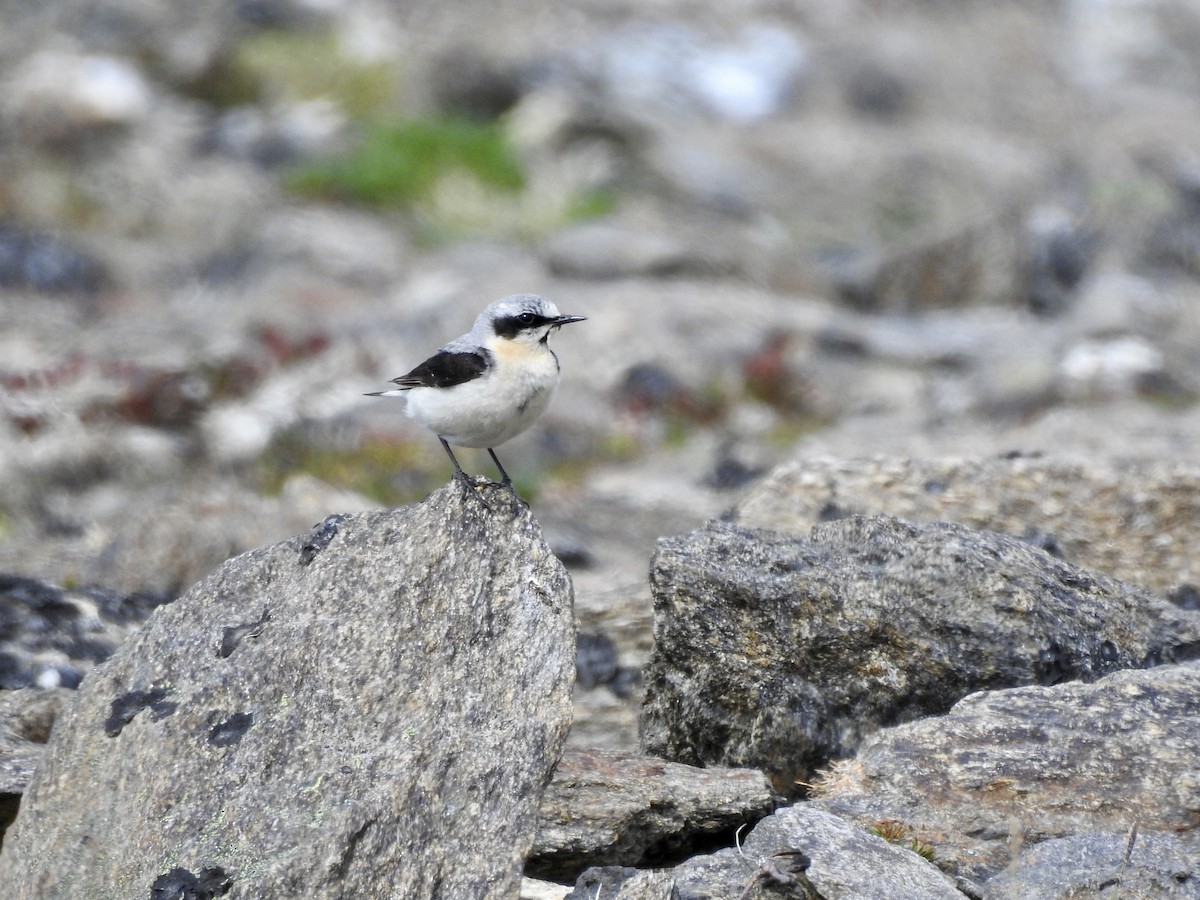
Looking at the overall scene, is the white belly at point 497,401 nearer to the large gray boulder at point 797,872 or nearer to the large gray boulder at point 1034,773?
the large gray boulder at point 1034,773

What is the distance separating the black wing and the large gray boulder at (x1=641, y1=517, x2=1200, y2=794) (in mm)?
1458

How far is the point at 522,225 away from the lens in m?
A: 23.7

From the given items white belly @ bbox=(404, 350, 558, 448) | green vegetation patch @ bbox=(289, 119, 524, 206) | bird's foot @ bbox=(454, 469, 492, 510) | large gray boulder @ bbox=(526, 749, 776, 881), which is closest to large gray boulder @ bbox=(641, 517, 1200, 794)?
large gray boulder @ bbox=(526, 749, 776, 881)

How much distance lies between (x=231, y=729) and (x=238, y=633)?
21.0 inches

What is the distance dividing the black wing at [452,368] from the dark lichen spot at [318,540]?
1291 mm

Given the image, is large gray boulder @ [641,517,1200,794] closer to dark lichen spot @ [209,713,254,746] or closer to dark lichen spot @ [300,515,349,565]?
dark lichen spot @ [300,515,349,565]

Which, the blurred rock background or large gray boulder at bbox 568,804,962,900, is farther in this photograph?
the blurred rock background

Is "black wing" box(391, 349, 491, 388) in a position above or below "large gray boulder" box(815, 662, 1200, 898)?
above

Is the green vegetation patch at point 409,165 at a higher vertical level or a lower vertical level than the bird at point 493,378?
higher

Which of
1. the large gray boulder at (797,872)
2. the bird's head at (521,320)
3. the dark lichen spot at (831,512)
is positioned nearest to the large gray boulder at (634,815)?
the large gray boulder at (797,872)

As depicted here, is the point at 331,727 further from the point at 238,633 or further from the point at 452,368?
the point at 452,368

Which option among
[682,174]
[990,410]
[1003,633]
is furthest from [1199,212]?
[1003,633]

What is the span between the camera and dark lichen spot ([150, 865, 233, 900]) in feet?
18.3

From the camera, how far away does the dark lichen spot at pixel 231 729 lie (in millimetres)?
6121
